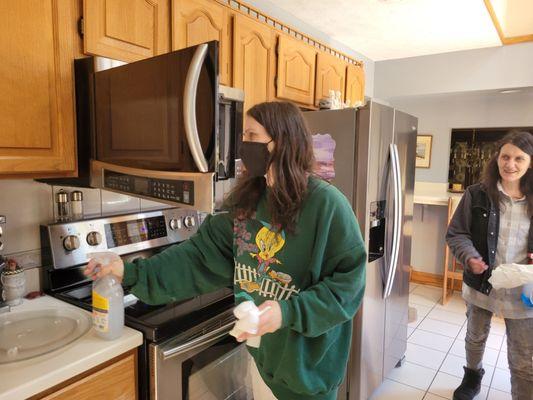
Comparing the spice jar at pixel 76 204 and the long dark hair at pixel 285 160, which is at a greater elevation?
the long dark hair at pixel 285 160

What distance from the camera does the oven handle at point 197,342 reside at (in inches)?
48.1

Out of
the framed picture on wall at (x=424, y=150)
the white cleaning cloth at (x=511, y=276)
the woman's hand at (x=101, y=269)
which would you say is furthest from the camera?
the framed picture on wall at (x=424, y=150)

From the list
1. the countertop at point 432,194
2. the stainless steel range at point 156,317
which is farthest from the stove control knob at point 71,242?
the countertop at point 432,194

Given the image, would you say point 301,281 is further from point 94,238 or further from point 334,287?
point 94,238

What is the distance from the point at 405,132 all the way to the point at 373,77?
1.76 metres

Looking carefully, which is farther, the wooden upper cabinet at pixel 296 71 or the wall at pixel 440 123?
the wall at pixel 440 123

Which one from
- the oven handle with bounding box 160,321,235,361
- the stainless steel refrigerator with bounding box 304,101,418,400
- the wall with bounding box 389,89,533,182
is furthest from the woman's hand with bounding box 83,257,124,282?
the wall with bounding box 389,89,533,182

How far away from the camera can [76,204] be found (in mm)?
1570

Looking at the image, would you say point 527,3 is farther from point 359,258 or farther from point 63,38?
point 63,38

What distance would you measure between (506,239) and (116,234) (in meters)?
1.84

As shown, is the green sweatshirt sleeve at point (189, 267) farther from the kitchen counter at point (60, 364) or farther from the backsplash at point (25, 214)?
the backsplash at point (25, 214)

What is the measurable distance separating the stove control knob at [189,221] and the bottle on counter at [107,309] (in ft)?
2.50

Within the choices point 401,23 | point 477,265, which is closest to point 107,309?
point 477,265

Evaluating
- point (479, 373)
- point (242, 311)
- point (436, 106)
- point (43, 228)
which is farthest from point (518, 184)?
point (436, 106)
